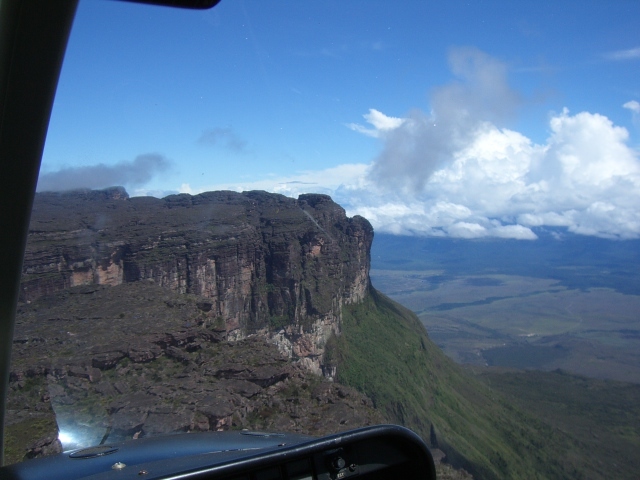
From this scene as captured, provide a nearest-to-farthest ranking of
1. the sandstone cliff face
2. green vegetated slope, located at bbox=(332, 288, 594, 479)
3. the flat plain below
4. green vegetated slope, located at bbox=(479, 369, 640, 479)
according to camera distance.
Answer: the sandstone cliff face
green vegetated slope, located at bbox=(332, 288, 594, 479)
green vegetated slope, located at bbox=(479, 369, 640, 479)
the flat plain below

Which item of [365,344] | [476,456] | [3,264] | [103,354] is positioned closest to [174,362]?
[103,354]

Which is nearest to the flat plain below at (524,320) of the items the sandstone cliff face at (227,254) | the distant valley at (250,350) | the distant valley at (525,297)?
the distant valley at (525,297)

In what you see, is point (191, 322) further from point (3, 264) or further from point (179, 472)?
point (179, 472)

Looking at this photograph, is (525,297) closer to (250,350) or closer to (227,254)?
(227,254)

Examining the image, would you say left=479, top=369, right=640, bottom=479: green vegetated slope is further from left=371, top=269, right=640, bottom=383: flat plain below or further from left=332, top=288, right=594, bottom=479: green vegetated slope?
left=371, top=269, right=640, bottom=383: flat plain below

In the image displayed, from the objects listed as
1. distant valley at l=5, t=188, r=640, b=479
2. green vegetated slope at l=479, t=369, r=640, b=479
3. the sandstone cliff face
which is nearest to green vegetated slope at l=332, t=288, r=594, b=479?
distant valley at l=5, t=188, r=640, b=479

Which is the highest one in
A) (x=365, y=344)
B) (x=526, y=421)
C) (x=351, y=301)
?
(x=351, y=301)
